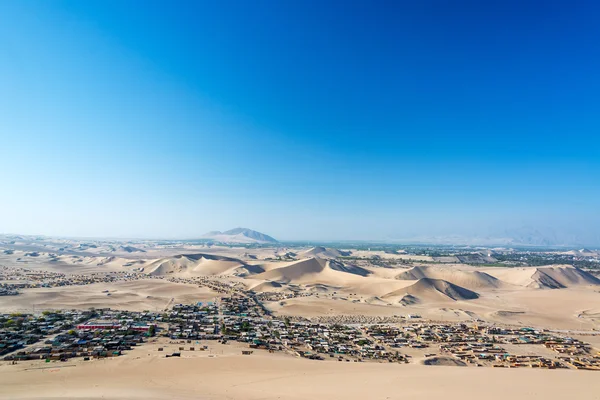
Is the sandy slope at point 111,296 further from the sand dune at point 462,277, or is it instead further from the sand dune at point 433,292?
the sand dune at point 462,277

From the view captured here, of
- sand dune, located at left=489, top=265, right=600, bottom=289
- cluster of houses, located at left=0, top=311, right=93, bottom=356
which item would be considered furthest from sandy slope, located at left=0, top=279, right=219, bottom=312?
sand dune, located at left=489, top=265, right=600, bottom=289

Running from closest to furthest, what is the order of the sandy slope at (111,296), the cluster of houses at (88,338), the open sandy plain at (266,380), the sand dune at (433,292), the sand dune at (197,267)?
the open sandy plain at (266,380)
the cluster of houses at (88,338)
the sandy slope at (111,296)
the sand dune at (433,292)
the sand dune at (197,267)

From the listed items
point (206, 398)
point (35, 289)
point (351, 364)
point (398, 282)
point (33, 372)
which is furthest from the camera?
point (398, 282)

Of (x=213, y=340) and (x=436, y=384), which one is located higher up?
(x=436, y=384)

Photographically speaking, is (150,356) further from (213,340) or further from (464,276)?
(464,276)

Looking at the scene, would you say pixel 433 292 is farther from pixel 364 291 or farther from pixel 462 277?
pixel 462 277

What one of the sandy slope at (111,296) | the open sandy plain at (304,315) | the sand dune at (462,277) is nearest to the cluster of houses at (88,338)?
the open sandy plain at (304,315)

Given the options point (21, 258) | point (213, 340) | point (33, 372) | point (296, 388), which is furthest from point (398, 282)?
point (21, 258)
